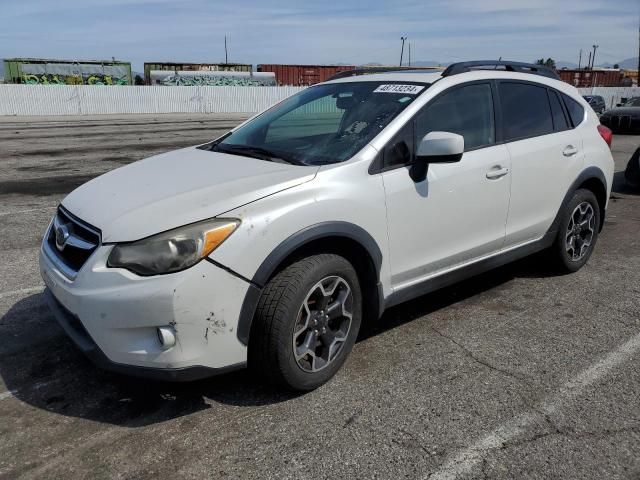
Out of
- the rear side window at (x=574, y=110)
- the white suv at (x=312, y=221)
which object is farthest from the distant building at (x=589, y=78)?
the white suv at (x=312, y=221)

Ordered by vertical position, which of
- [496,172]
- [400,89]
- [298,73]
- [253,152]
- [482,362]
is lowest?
[482,362]

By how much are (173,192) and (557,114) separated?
3.37 m

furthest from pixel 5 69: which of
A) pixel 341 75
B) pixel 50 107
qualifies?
pixel 341 75

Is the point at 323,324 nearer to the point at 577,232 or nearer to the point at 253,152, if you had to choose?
the point at 253,152

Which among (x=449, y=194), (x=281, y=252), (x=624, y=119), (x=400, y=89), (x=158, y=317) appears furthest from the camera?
(x=624, y=119)

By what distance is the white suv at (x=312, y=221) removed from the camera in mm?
2709

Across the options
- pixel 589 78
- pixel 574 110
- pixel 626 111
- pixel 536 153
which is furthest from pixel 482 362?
pixel 589 78

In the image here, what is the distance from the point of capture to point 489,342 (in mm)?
3807

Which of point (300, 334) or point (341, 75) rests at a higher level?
point (341, 75)

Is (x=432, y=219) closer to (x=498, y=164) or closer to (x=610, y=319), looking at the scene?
(x=498, y=164)

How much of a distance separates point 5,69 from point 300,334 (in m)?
48.2

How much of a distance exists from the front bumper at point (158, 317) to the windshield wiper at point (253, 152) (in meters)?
1.04

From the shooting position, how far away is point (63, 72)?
44.0m

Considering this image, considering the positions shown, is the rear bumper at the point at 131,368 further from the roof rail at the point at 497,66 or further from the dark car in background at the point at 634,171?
the dark car in background at the point at 634,171
